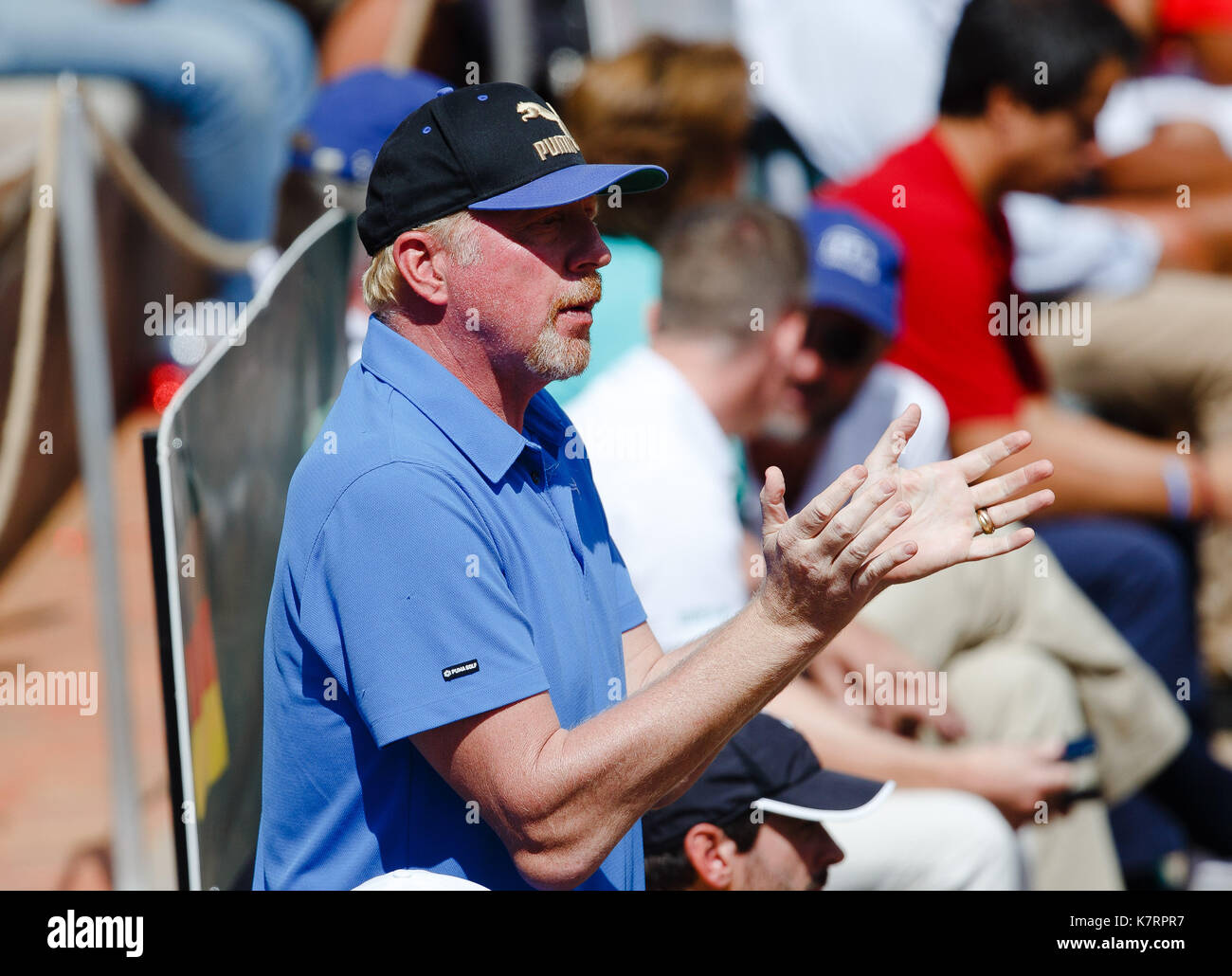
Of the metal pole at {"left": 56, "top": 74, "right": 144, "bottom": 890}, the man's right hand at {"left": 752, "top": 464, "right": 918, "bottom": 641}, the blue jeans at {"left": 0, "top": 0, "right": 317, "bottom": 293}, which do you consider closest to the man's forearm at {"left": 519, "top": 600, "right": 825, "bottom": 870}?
the man's right hand at {"left": 752, "top": 464, "right": 918, "bottom": 641}

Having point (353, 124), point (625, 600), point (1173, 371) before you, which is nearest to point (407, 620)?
point (625, 600)

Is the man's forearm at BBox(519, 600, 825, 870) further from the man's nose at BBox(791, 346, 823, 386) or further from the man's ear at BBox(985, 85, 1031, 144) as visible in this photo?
the man's ear at BBox(985, 85, 1031, 144)

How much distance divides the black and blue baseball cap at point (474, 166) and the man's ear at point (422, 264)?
21 millimetres

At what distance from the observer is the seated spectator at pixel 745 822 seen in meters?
2.16

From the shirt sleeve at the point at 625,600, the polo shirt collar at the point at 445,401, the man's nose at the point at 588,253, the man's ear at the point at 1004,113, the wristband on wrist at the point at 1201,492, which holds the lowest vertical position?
the shirt sleeve at the point at 625,600

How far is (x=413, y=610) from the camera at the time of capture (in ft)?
4.82

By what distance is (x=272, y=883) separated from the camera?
1689 millimetres

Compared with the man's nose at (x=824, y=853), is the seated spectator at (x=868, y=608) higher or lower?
higher

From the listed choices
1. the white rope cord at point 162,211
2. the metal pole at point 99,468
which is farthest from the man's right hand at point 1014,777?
the white rope cord at point 162,211

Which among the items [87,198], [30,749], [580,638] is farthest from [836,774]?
[30,749]

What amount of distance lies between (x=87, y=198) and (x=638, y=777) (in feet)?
7.98

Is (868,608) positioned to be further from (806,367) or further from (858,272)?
(858,272)

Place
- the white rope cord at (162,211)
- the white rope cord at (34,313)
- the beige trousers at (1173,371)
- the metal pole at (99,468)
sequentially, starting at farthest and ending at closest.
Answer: the beige trousers at (1173,371)
the white rope cord at (162,211)
the white rope cord at (34,313)
the metal pole at (99,468)

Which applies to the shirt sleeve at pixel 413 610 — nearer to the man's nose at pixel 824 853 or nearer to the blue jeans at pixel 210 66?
the man's nose at pixel 824 853
